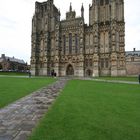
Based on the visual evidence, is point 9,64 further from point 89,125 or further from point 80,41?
point 89,125

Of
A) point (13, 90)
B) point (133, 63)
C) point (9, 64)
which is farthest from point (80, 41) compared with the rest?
point (9, 64)

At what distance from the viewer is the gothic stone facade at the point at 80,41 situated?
62.7 m

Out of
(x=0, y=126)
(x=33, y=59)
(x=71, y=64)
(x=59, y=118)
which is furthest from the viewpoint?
(x=33, y=59)

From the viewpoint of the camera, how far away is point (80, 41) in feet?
219

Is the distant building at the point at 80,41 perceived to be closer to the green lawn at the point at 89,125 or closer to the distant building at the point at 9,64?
the distant building at the point at 9,64

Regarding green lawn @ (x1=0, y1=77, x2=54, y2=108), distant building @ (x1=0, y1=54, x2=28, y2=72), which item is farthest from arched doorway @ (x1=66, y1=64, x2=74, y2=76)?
distant building @ (x1=0, y1=54, x2=28, y2=72)

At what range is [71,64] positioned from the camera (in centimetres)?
6956

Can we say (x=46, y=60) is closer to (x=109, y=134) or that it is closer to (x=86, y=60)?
(x=86, y=60)

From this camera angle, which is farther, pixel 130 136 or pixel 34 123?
pixel 34 123

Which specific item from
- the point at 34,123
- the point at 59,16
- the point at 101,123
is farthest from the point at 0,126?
the point at 59,16

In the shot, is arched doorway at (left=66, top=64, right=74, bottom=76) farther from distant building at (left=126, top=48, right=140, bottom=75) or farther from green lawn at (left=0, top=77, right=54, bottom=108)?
green lawn at (left=0, top=77, right=54, bottom=108)

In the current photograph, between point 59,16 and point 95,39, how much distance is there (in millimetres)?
20928

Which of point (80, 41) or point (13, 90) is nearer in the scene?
point (13, 90)

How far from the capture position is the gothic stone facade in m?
62.7
